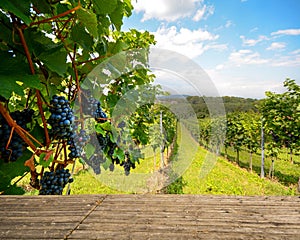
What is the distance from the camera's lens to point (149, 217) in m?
0.51

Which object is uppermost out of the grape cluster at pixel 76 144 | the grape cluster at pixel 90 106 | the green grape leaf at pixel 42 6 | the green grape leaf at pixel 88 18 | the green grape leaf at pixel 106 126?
the green grape leaf at pixel 42 6

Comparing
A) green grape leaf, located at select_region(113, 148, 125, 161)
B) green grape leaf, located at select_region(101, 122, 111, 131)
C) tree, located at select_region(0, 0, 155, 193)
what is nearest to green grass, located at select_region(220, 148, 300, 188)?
green grape leaf, located at select_region(113, 148, 125, 161)

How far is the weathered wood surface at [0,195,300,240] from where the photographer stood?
0.46 m

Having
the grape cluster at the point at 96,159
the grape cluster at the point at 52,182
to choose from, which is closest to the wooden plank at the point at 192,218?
the grape cluster at the point at 52,182

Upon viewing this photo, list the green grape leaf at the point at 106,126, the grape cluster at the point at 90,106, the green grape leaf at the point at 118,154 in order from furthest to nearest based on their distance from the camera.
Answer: the green grape leaf at the point at 118,154
the green grape leaf at the point at 106,126
the grape cluster at the point at 90,106

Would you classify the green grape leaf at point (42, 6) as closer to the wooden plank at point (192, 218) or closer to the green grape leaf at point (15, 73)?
the green grape leaf at point (15, 73)

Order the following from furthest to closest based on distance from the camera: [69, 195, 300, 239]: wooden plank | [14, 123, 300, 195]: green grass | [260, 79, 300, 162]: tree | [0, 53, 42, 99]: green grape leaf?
1. [260, 79, 300, 162]: tree
2. [14, 123, 300, 195]: green grass
3. [0, 53, 42, 99]: green grape leaf
4. [69, 195, 300, 239]: wooden plank

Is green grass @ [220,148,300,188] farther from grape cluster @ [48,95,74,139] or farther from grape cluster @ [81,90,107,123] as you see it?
grape cluster @ [48,95,74,139]

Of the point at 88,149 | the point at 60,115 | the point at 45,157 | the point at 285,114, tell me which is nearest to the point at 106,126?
the point at 88,149

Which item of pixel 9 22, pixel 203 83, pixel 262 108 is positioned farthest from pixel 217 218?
pixel 262 108

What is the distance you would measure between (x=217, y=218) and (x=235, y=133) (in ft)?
51.3

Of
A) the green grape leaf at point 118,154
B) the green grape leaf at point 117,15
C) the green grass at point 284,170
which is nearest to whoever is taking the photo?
the green grape leaf at point 117,15

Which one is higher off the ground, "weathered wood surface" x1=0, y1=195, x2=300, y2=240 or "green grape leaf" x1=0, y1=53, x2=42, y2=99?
"green grape leaf" x1=0, y1=53, x2=42, y2=99

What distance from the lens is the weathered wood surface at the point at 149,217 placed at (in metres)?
0.46
